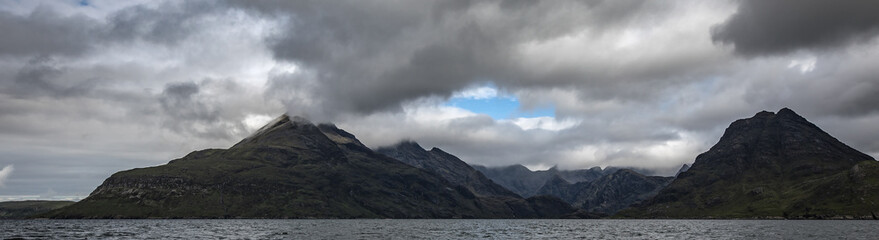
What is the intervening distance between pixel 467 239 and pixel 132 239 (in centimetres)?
7592

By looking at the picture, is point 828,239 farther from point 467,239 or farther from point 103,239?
point 103,239

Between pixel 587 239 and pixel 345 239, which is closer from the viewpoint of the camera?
pixel 345 239

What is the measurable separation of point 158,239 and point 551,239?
92.2 m

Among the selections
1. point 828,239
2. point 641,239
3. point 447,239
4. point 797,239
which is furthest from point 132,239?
point 828,239

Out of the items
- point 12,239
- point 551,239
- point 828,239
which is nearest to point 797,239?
point 828,239

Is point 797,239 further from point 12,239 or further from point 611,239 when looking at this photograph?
point 12,239

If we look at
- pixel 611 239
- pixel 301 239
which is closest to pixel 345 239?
pixel 301 239

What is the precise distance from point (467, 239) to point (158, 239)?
233ft

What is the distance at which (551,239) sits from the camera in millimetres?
137625

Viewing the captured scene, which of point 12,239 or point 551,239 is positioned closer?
point 12,239

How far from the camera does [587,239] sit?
452 ft

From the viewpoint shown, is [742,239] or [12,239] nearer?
[12,239]

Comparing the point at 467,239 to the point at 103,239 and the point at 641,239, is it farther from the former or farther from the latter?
the point at 103,239

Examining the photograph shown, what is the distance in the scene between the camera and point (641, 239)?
13312 centimetres
